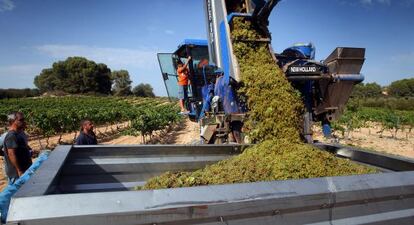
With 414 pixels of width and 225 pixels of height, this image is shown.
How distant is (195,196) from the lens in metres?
1.49

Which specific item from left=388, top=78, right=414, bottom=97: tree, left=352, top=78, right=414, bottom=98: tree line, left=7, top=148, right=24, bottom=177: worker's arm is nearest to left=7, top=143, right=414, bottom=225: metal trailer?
left=7, top=148, right=24, bottom=177: worker's arm

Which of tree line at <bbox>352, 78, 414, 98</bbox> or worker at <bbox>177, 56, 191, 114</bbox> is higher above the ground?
worker at <bbox>177, 56, 191, 114</bbox>

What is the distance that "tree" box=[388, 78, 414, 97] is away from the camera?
7606 cm

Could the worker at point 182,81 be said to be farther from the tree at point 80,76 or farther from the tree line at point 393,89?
the tree line at point 393,89

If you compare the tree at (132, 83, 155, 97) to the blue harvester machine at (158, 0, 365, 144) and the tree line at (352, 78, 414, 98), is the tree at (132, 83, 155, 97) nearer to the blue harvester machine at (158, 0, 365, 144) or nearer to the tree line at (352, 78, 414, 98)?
the tree line at (352, 78, 414, 98)

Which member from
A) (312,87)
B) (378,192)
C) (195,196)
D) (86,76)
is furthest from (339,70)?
(86,76)

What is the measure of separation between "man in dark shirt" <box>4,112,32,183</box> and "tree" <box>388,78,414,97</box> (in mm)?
84759

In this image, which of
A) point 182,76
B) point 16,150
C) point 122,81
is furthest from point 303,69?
point 122,81

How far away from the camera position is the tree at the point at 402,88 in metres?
76.1

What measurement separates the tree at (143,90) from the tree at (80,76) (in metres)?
14.2

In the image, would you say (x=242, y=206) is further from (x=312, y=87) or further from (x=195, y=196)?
(x=312, y=87)

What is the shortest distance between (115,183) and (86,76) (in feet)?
242

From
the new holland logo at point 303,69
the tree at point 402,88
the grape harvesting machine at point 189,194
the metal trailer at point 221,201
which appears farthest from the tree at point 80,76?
the metal trailer at point 221,201

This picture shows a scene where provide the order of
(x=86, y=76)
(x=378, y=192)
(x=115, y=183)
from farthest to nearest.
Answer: (x=86, y=76) < (x=115, y=183) < (x=378, y=192)
